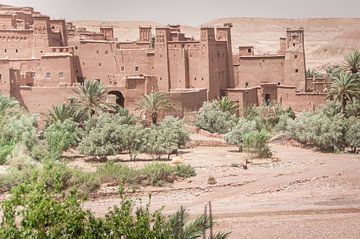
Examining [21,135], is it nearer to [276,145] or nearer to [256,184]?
[256,184]

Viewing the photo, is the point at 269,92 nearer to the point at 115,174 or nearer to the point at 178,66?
the point at 178,66

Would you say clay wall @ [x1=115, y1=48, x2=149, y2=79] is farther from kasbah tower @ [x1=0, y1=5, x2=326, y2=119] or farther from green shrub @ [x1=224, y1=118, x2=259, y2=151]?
green shrub @ [x1=224, y1=118, x2=259, y2=151]

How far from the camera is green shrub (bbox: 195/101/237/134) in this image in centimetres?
2494

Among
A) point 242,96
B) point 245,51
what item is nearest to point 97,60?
point 242,96

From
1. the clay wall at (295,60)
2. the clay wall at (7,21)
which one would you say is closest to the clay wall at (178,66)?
the clay wall at (295,60)

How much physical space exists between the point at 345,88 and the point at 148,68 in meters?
7.34

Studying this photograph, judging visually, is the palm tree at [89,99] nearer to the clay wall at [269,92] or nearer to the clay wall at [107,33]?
the clay wall at [107,33]

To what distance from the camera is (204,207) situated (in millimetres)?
15789

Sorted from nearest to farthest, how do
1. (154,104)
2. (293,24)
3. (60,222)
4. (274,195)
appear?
(60,222), (274,195), (154,104), (293,24)

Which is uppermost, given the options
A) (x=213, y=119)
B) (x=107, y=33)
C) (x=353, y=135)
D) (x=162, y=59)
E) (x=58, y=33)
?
(x=107, y=33)

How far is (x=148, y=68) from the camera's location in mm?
26375

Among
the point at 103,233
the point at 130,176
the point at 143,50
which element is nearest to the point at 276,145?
the point at 143,50

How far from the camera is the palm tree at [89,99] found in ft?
73.8

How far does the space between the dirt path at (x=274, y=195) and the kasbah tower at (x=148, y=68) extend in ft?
15.6
